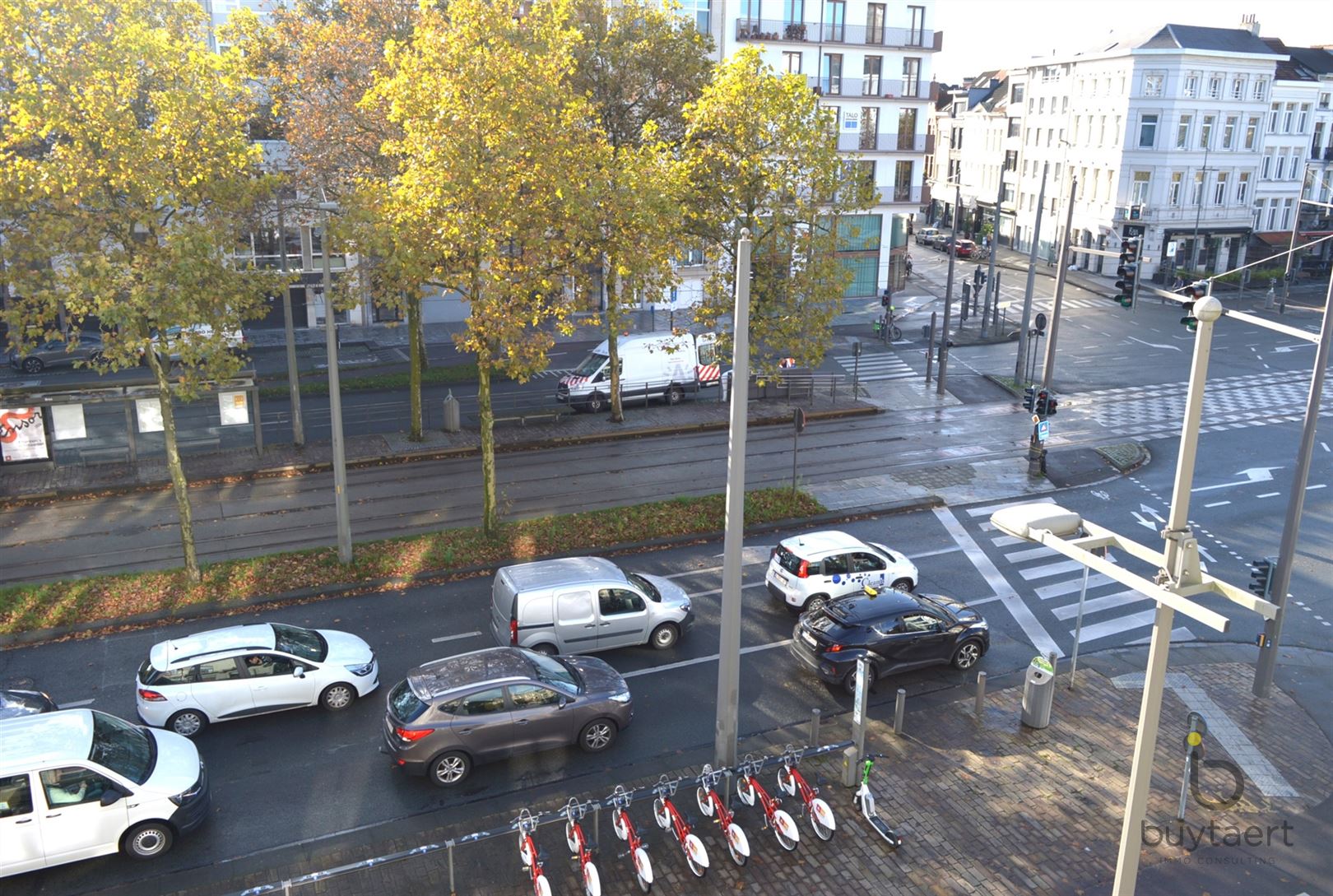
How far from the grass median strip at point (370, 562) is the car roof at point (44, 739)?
20.8 ft

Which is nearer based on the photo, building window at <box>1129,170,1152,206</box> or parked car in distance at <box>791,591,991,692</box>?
parked car in distance at <box>791,591,991,692</box>

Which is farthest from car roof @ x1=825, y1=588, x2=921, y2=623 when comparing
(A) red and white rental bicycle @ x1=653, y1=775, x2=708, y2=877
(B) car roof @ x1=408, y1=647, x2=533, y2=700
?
(B) car roof @ x1=408, y1=647, x2=533, y2=700

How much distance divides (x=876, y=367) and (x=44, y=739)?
3474cm

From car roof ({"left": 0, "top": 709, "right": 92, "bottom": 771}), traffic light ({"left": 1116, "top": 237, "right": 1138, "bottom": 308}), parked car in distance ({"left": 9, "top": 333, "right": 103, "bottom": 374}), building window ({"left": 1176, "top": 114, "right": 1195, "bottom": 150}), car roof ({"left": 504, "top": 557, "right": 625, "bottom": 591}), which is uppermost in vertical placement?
building window ({"left": 1176, "top": 114, "right": 1195, "bottom": 150})

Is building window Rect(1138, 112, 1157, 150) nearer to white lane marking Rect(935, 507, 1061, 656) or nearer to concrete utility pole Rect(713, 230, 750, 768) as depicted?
Result: white lane marking Rect(935, 507, 1061, 656)

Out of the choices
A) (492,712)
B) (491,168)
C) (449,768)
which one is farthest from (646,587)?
(491,168)

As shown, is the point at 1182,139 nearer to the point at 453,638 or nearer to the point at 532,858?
the point at 453,638

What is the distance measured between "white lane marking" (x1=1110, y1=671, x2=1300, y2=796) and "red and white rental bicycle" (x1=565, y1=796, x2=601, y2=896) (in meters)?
9.54

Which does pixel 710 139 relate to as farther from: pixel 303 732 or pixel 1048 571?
pixel 303 732

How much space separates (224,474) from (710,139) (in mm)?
15351

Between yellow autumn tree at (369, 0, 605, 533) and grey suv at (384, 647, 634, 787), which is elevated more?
yellow autumn tree at (369, 0, 605, 533)

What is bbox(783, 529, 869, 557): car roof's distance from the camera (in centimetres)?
1953

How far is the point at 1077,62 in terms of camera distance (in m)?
66.8

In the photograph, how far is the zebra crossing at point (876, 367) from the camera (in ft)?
133
